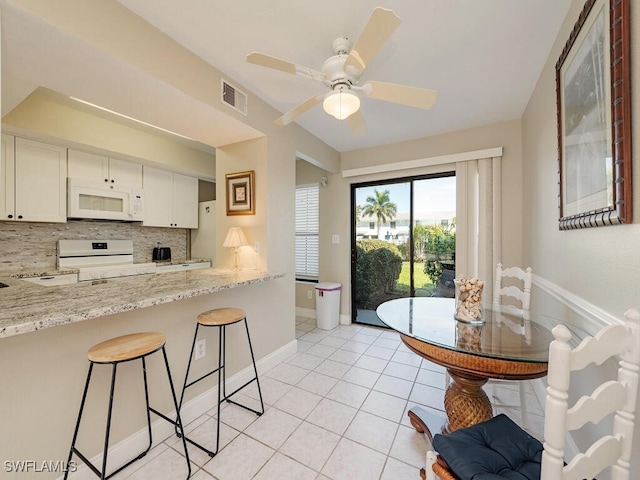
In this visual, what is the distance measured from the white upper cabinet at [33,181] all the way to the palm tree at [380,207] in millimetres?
3573

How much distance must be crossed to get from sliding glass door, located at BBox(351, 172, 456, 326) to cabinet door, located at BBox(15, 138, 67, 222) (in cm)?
341

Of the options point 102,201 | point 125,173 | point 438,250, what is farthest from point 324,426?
point 125,173

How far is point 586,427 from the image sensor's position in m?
1.31

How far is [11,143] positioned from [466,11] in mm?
3817

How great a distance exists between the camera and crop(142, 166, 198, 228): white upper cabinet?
11.6 ft

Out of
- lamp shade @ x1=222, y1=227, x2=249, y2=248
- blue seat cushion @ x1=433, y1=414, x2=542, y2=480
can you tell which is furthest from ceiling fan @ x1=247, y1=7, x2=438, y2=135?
blue seat cushion @ x1=433, y1=414, x2=542, y2=480

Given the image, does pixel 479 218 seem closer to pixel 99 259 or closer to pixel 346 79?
pixel 346 79

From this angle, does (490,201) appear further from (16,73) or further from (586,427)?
(16,73)

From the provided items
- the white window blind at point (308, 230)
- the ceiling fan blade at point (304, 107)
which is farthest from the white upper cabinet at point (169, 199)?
the ceiling fan blade at point (304, 107)

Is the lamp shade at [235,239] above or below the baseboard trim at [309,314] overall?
above

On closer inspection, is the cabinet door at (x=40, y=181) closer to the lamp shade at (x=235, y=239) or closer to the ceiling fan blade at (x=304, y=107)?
the lamp shade at (x=235, y=239)

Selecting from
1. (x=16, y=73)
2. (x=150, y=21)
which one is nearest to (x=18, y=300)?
(x=16, y=73)

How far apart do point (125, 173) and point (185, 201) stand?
830 mm

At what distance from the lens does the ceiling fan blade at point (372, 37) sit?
1.09m
